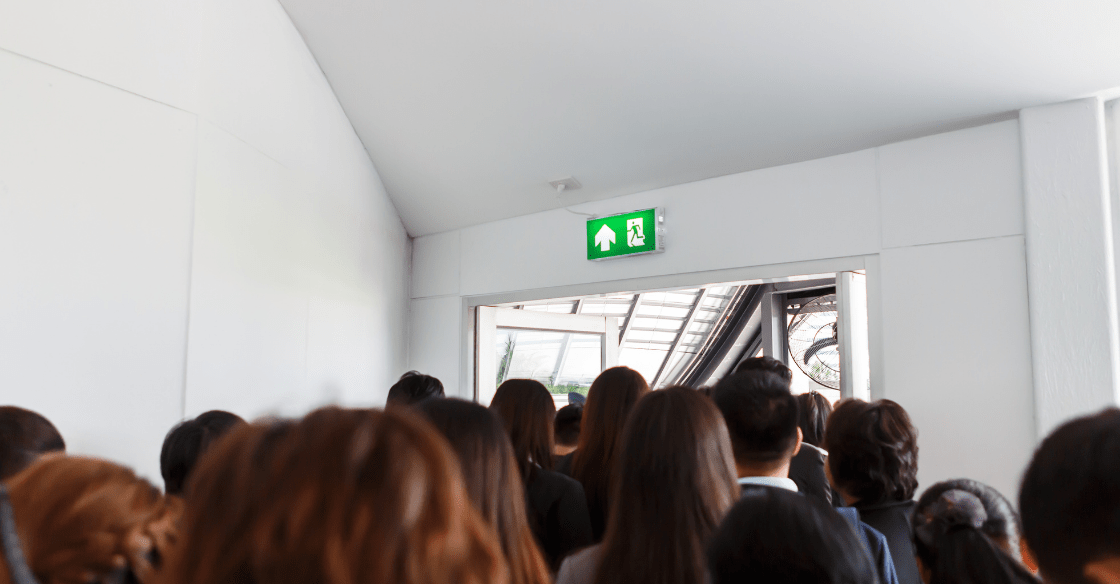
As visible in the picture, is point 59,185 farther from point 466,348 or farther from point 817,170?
point 817,170

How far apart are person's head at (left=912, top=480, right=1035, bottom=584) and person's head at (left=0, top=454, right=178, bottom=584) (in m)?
1.06

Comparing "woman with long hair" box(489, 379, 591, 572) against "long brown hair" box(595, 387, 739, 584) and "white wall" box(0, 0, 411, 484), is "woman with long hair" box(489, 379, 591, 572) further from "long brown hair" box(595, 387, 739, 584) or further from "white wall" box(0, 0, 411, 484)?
"white wall" box(0, 0, 411, 484)

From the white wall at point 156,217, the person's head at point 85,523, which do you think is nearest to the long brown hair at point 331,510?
the person's head at point 85,523

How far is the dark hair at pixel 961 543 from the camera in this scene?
1.09m

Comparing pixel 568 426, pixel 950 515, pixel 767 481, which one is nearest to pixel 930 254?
pixel 568 426

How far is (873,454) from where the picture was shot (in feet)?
6.20

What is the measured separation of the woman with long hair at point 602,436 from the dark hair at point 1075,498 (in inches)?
52.1

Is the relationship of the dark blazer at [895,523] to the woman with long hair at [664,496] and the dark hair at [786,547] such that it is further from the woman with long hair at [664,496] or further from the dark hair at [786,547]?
the dark hair at [786,547]

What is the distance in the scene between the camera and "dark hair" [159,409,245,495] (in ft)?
6.04

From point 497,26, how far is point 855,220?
222 cm

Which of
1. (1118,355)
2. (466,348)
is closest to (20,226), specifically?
(466,348)

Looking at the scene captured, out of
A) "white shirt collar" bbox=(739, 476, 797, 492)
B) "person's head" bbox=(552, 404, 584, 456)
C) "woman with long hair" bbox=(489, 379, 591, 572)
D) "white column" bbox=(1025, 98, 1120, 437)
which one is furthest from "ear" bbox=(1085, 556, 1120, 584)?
"white column" bbox=(1025, 98, 1120, 437)

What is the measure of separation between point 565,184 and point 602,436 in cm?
332

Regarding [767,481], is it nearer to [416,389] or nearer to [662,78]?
[416,389]
